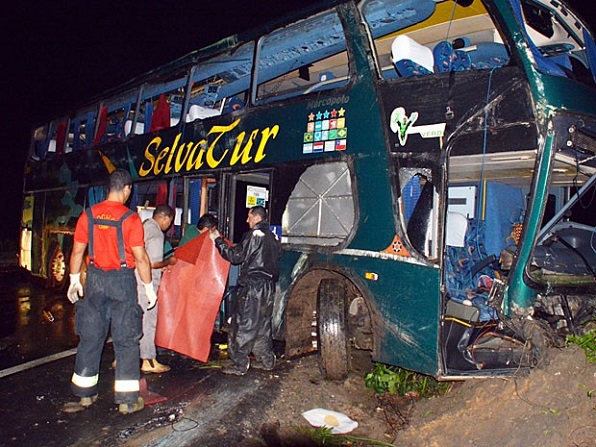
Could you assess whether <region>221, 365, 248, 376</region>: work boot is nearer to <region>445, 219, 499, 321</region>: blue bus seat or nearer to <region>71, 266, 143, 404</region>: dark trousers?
<region>71, 266, 143, 404</region>: dark trousers

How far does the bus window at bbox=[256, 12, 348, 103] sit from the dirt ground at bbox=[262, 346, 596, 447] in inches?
134

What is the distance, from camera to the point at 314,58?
18.8 ft

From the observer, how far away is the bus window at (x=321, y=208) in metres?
4.52

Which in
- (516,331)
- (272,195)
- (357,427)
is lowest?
(357,427)

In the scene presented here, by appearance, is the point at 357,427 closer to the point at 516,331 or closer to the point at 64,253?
the point at 516,331

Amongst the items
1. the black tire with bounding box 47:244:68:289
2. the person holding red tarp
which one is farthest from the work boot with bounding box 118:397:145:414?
the black tire with bounding box 47:244:68:289

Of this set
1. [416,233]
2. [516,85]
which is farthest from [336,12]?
[416,233]

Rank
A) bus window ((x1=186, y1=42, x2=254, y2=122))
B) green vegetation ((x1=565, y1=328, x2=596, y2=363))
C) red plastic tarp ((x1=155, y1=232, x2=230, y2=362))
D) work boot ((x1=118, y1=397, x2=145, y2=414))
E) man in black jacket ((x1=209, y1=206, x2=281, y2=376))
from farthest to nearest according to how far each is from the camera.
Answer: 1. bus window ((x1=186, y1=42, x2=254, y2=122))
2. red plastic tarp ((x1=155, y1=232, x2=230, y2=362))
3. man in black jacket ((x1=209, y1=206, x2=281, y2=376))
4. work boot ((x1=118, y1=397, x2=145, y2=414))
5. green vegetation ((x1=565, y1=328, x2=596, y2=363))

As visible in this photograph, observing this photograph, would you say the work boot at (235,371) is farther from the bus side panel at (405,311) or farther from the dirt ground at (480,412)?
the bus side panel at (405,311)

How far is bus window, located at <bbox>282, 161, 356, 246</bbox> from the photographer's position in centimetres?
452

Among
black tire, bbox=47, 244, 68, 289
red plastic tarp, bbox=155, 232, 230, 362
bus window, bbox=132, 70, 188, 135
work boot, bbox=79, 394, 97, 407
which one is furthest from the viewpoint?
black tire, bbox=47, 244, 68, 289

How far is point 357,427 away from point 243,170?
125 inches

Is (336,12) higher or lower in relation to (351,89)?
higher

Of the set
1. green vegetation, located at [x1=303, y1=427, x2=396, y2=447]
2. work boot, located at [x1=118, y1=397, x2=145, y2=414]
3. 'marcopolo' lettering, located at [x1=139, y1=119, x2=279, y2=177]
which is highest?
'marcopolo' lettering, located at [x1=139, y1=119, x2=279, y2=177]
